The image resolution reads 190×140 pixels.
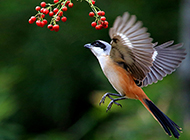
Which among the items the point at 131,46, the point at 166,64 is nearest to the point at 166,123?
the point at 166,64

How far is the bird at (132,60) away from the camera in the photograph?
154 cm

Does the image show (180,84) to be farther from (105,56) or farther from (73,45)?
(105,56)

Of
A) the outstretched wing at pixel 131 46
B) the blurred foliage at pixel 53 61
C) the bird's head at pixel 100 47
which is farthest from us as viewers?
the blurred foliage at pixel 53 61

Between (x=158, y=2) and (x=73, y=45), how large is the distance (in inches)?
58.4

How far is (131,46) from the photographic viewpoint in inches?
67.2

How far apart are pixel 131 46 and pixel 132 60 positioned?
14cm

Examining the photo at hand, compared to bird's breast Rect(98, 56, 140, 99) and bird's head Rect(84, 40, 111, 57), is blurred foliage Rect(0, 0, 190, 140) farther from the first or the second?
bird's head Rect(84, 40, 111, 57)

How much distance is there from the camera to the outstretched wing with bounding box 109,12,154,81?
148 centimetres

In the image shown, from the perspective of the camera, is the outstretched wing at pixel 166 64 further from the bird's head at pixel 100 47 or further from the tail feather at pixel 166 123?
the bird's head at pixel 100 47

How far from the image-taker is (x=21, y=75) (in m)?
4.15

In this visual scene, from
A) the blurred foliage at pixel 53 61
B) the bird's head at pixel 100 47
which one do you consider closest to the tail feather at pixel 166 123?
the bird's head at pixel 100 47

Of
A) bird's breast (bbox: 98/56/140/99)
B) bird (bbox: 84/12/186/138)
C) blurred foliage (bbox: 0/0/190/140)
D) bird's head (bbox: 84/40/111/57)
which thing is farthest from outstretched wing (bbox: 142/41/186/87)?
blurred foliage (bbox: 0/0/190/140)

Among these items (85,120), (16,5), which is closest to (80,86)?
(85,120)

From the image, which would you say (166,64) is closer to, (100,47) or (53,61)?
(100,47)
